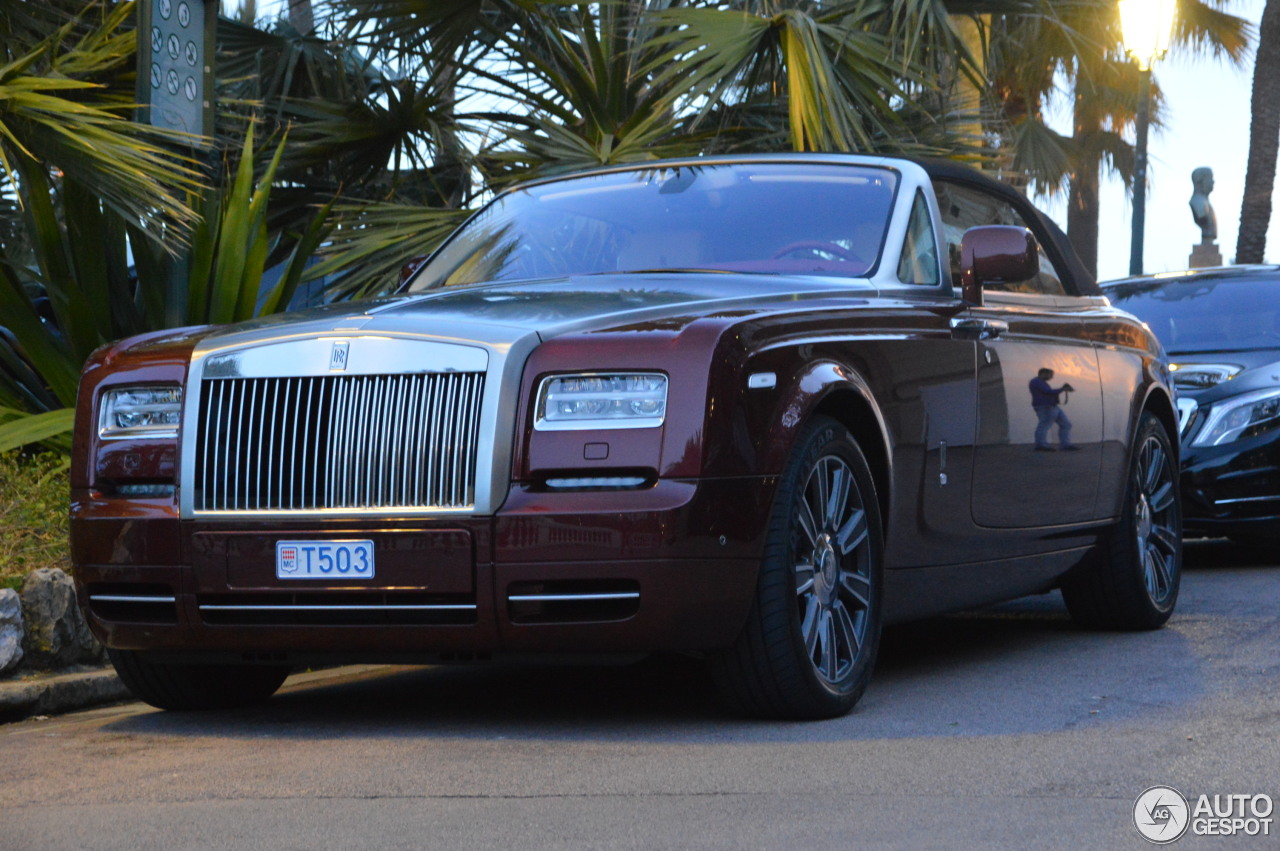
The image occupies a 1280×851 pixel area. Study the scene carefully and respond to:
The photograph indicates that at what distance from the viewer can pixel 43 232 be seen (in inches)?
303

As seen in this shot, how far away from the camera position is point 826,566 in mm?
4879

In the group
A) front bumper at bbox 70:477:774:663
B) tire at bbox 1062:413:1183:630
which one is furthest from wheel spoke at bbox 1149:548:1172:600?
front bumper at bbox 70:477:774:663

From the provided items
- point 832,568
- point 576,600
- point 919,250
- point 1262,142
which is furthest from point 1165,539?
point 1262,142

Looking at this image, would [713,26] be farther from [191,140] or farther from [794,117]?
[191,140]

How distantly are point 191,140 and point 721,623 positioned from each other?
3.74m

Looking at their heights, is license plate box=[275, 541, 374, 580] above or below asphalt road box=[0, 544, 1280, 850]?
above

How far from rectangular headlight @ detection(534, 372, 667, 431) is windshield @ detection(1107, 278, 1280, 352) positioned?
6.09 m

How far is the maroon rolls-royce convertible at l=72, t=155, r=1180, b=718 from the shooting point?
443 centimetres

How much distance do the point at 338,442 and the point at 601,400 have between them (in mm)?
693

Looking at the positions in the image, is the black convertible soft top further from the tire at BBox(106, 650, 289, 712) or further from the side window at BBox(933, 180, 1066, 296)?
the tire at BBox(106, 650, 289, 712)

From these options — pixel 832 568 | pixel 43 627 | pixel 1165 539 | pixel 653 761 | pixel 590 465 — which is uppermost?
pixel 590 465

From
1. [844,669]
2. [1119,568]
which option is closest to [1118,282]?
[1119,568]

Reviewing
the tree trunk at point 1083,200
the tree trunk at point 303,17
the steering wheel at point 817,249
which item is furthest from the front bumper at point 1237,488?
the tree trunk at point 1083,200

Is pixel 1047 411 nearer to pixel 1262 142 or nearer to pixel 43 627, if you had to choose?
pixel 43 627
